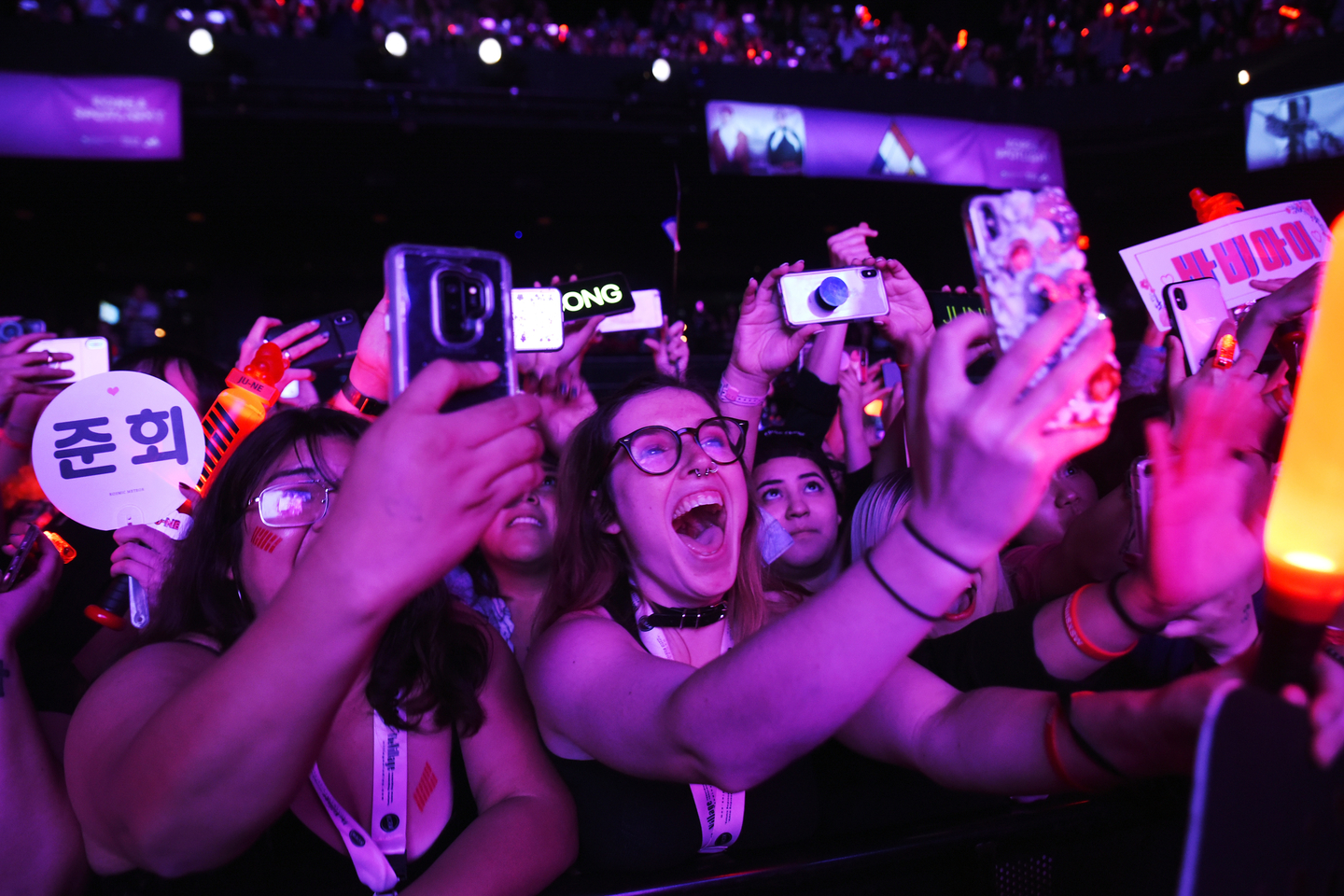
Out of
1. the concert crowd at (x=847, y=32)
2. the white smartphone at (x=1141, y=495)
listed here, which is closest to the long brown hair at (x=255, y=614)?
the white smartphone at (x=1141, y=495)

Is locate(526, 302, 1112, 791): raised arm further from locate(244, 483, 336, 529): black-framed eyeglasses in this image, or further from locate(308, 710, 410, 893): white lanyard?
locate(244, 483, 336, 529): black-framed eyeglasses

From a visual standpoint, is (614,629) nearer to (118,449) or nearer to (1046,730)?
(1046,730)

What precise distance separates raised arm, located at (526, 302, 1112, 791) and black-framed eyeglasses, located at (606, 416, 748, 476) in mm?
644

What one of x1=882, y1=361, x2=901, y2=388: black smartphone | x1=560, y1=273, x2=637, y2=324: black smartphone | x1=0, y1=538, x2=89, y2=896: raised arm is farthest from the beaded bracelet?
x1=882, y1=361, x2=901, y2=388: black smartphone

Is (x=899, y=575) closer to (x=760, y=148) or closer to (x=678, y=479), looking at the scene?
(x=678, y=479)

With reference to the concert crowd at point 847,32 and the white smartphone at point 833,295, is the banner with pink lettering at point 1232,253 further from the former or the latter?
the concert crowd at point 847,32

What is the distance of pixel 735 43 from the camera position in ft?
30.2

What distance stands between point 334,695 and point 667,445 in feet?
3.09

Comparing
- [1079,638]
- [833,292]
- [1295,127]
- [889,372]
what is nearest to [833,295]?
[833,292]

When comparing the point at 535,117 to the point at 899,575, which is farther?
the point at 535,117

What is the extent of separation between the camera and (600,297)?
2271 mm

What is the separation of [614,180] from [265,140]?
4.05 meters

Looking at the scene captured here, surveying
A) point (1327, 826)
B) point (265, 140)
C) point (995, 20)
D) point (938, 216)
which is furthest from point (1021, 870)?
point (995, 20)

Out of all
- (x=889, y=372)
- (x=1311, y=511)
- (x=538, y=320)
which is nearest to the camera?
(x=1311, y=511)
